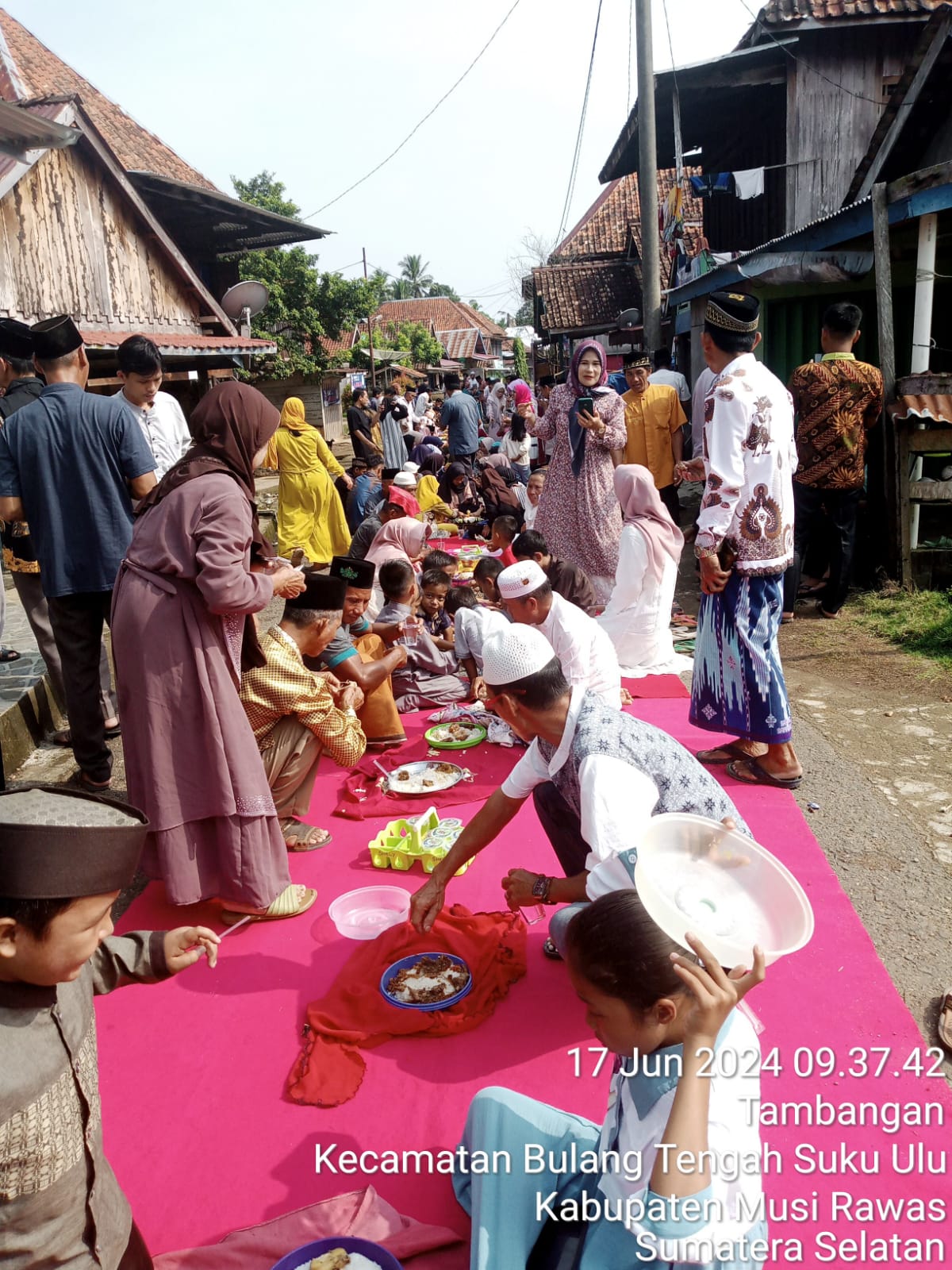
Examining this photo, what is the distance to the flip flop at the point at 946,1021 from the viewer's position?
2.39m

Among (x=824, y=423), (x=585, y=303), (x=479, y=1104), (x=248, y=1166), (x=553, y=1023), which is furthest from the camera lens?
(x=585, y=303)

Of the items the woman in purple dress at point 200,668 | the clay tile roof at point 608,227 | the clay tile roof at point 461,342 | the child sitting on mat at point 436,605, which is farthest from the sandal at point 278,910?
the clay tile roof at point 461,342

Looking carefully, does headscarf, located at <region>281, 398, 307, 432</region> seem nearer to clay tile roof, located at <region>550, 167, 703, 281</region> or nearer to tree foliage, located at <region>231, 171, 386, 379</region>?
clay tile roof, located at <region>550, 167, 703, 281</region>

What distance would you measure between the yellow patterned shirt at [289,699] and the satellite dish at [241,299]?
30.0ft

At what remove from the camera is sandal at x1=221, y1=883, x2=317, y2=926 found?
124 inches

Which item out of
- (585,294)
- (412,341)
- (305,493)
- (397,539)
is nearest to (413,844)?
(397,539)

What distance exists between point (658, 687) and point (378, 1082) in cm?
337

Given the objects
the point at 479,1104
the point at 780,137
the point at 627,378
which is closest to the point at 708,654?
the point at 479,1104

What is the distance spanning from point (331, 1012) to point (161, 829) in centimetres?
84

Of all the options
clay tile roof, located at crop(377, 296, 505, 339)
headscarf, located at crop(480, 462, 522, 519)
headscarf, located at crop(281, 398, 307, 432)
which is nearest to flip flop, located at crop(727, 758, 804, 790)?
headscarf, located at crop(281, 398, 307, 432)

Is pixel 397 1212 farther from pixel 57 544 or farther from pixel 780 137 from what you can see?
pixel 780 137

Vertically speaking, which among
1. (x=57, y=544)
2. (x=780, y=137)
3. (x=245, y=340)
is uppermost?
(x=780, y=137)

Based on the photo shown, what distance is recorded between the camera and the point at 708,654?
3998 millimetres

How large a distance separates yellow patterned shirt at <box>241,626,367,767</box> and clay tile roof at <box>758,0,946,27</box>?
33.7 feet
